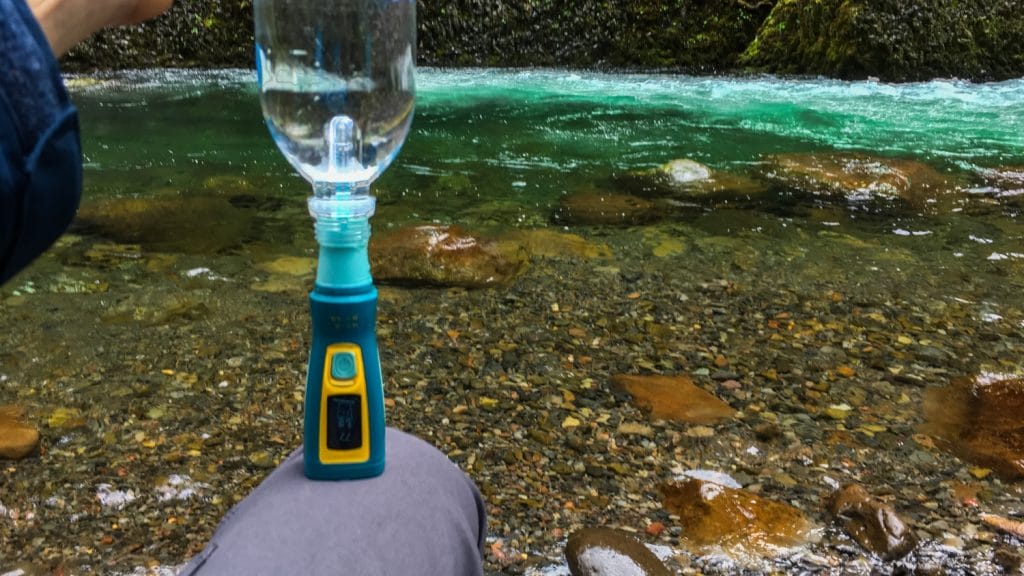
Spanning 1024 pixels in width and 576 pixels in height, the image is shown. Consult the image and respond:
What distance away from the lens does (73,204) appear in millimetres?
689

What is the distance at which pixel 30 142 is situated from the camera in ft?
2.04

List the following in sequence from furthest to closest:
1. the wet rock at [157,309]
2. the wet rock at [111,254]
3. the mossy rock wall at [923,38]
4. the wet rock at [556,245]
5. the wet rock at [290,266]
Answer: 1. the mossy rock wall at [923,38]
2. the wet rock at [556,245]
3. the wet rock at [111,254]
4. the wet rock at [290,266]
5. the wet rock at [157,309]

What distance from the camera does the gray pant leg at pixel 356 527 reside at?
116 cm

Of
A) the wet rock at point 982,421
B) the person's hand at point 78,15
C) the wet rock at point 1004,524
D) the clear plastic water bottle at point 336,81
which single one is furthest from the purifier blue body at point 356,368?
the wet rock at point 982,421

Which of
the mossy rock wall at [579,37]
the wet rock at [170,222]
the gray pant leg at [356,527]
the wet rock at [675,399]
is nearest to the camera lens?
the gray pant leg at [356,527]

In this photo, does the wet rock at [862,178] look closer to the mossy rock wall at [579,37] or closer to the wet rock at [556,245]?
the wet rock at [556,245]

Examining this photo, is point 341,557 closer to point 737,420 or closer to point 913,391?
point 737,420

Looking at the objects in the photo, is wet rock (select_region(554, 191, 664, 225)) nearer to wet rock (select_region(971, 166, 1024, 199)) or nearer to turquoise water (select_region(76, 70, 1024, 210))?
turquoise water (select_region(76, 70, 1024, 210))

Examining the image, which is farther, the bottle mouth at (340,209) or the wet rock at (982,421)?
the wet rock at (982,421)

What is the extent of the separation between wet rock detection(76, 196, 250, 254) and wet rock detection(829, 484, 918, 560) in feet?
13.2

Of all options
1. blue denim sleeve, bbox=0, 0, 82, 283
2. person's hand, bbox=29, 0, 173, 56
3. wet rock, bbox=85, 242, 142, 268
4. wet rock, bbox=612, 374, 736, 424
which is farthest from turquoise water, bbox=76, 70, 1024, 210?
blue denim sleeve, bbox=0, 0, 82, 283

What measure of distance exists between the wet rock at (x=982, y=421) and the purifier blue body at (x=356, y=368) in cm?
242

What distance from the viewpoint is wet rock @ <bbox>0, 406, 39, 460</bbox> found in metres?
2.79

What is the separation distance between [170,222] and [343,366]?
4808 millimetres
